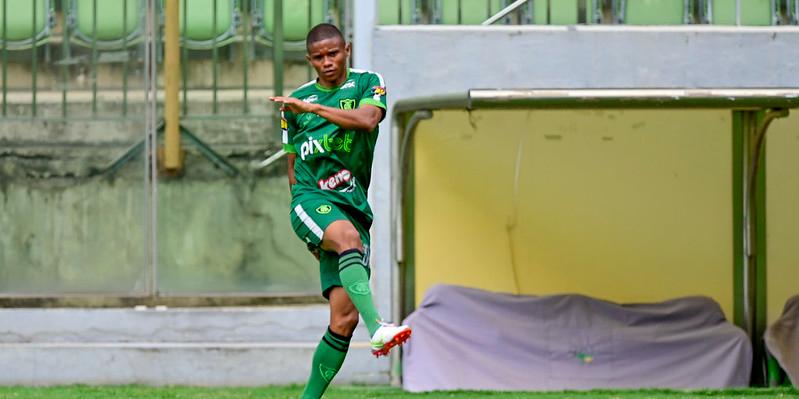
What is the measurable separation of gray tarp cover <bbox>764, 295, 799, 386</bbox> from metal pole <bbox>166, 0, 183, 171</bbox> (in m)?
4.66

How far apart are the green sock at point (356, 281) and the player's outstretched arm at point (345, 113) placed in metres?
0.57

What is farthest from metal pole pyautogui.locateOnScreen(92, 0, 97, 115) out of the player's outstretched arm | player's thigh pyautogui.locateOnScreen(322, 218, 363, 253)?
player's thigh pyautogui.locateOnScreen(322, 218, 363, 253)

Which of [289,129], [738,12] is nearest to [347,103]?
[289,129]

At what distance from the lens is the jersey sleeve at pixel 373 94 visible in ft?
26.0

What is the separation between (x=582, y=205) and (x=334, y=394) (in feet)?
9.29

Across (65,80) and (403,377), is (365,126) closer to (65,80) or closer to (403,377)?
(403,377)

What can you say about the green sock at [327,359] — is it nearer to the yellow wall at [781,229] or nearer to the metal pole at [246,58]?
the metal pole at [246,58]

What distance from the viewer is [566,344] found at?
1253cm

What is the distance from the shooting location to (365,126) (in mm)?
7797

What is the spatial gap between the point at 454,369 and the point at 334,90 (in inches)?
177

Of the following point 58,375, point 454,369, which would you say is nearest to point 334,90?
point 454,369

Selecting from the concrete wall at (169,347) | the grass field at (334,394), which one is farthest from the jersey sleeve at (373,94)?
the concrete wall at (169,347)

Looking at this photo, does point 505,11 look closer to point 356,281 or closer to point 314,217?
point 314,217

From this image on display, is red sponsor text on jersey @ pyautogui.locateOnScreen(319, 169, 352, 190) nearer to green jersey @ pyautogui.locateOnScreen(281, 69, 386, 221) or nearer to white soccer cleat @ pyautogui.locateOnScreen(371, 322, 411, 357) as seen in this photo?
green jersey @ pyautogui.locateOnScreen(281, 69, 386, 221)
